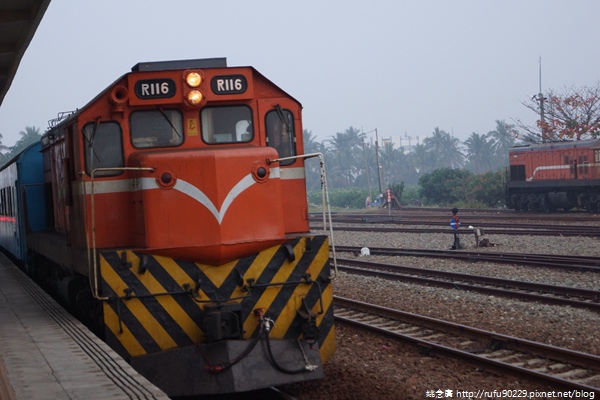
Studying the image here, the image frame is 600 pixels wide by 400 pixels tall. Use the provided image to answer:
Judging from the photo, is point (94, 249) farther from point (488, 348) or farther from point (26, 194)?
point (26, 194)

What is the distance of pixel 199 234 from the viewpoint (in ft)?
24.4

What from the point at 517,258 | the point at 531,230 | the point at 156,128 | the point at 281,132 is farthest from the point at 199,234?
the point at 531,230

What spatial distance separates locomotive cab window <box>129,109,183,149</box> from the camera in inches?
307

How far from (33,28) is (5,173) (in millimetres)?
8944

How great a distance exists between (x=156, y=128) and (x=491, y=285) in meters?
8.38

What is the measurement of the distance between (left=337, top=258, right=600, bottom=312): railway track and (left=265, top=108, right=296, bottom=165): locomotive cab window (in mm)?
5607

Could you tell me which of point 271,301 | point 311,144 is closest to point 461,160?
point 311,144

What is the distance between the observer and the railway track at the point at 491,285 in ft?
39.6

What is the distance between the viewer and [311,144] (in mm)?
122688

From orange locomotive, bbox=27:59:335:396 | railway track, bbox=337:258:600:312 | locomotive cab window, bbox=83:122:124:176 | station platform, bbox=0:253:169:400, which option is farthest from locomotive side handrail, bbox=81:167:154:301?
railway track, bbox=337:258:600:312

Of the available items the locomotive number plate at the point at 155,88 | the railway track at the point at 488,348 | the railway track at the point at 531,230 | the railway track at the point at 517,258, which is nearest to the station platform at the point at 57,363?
the locomotive number plate at the point at 155,88

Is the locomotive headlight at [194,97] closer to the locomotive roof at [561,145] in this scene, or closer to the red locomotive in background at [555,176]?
the red locomotive in background at [555,176]

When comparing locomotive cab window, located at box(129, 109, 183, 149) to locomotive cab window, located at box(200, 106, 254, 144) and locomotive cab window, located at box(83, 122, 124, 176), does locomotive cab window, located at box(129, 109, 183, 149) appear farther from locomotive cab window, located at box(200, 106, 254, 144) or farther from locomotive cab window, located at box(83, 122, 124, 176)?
locomotive cab window, located at box(200, 106, 254, 144)

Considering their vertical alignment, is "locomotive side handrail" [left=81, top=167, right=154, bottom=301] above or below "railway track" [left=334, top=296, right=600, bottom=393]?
above
